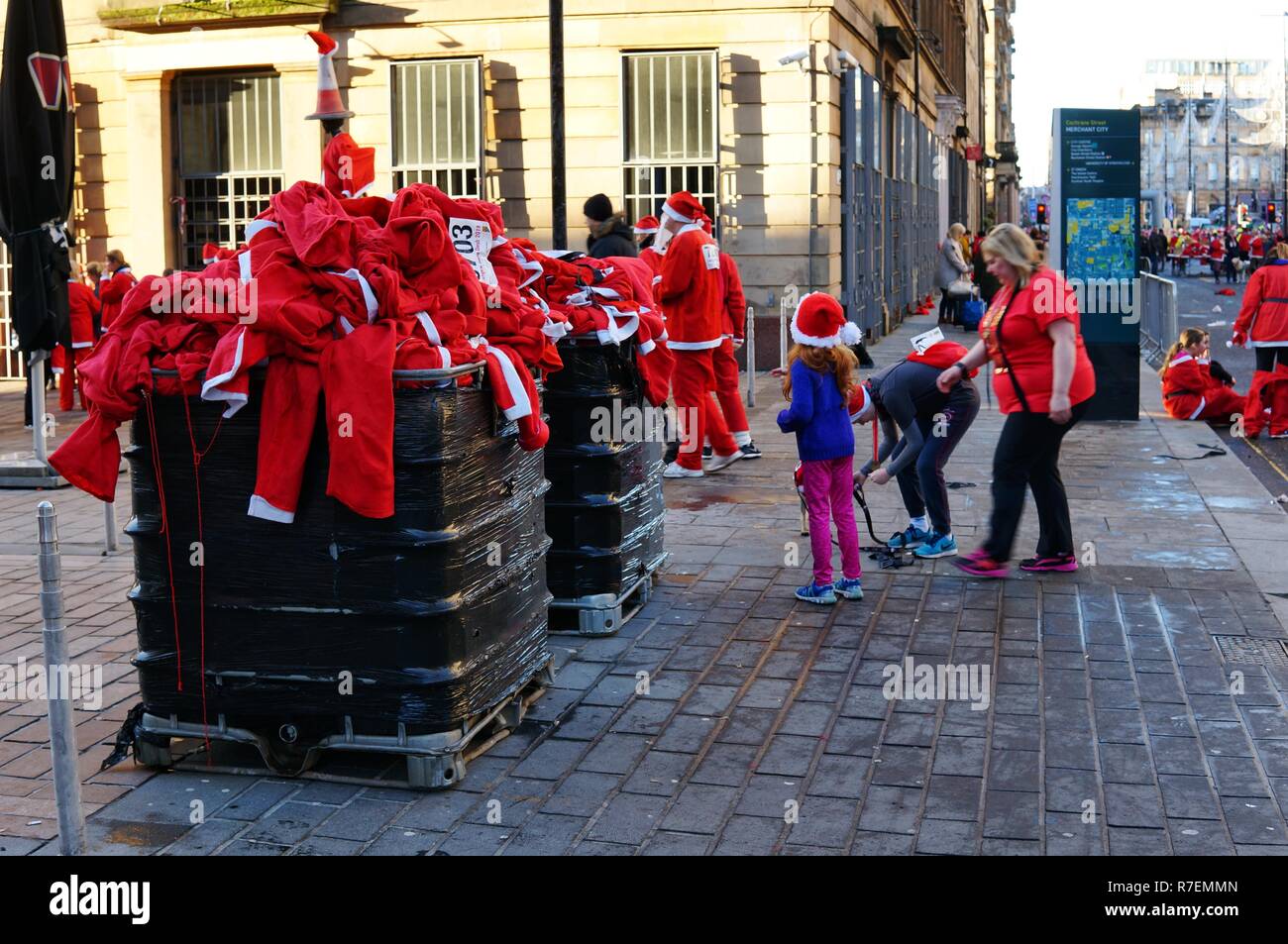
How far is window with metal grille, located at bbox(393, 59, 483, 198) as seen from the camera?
20.9 metres

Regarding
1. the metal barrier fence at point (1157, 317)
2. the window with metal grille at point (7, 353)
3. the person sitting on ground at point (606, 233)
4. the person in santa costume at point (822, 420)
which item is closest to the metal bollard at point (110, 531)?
the person sitting on ground at point (606, 233)

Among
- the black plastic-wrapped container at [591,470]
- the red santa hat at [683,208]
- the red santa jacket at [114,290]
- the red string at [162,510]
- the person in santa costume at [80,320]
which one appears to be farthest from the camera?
the person in santa costume at [80,320]

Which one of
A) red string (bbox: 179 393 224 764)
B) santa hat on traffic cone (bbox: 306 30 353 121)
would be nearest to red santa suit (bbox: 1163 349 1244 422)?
santa hat on traffic cone (bbox: 306 30 353 121)

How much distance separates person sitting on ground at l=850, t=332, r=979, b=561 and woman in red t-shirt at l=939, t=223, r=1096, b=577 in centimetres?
29

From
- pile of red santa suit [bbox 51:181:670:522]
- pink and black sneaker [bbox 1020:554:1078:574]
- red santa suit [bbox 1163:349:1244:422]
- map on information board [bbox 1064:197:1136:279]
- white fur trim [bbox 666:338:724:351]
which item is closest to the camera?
pile of red santa suit [bbox 51:181:670:522]

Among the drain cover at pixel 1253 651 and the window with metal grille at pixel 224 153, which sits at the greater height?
the window with metal grille at pixel 224 153

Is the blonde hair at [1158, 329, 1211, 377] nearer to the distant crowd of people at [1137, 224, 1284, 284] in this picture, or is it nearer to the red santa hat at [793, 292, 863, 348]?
the red santa hat at [793, 292, 863, 348]

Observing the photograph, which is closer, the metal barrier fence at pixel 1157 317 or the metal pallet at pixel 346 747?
the metal pallet at pixel 346 747

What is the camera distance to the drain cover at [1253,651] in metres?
6.84

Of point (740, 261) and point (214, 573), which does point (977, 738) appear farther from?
point (740, 261)

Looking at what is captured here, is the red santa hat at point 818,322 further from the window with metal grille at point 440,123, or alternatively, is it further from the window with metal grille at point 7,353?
the window with metal grille at point 7,353

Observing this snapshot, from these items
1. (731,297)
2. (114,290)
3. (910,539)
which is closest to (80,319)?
(114,290)

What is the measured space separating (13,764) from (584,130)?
16023mm

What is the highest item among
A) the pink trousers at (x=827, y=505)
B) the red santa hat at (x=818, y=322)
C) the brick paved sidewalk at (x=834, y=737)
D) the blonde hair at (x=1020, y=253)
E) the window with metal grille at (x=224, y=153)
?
the window with metal grille at (x=224, y=153)
